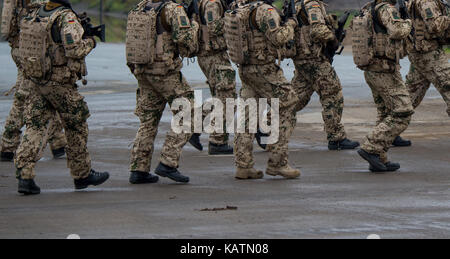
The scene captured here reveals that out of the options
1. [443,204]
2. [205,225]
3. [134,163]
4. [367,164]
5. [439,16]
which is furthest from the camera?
[439,16]

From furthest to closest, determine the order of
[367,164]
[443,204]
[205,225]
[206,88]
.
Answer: [206,88]
[367,164]
[443,204]
[205,225]

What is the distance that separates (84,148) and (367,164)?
340 cm

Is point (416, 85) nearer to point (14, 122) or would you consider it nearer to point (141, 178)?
point (141, 178)

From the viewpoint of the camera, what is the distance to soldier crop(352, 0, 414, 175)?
10.1 meters

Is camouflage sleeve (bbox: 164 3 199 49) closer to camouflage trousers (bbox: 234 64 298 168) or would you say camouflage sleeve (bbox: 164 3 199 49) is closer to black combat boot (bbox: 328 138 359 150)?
camouflage trousers (bbox: 234 64 298 168)

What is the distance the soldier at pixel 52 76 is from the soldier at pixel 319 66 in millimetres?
3365

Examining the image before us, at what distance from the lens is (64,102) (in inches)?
348

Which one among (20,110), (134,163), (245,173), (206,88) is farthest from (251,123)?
(206,88)

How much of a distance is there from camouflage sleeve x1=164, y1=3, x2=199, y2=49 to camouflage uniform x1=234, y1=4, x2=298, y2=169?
735mm

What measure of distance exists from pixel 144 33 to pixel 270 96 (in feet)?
4.82

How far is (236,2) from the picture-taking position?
9.99 metres

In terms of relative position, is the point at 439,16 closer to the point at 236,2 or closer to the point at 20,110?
the point at 236,2

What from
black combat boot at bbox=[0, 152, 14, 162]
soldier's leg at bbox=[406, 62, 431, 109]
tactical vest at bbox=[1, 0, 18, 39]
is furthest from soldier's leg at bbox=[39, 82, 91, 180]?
soldier's leg at bbox=[406, 62, 431, 109]

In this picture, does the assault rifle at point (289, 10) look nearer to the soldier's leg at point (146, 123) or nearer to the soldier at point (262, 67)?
the soldier at point (262, 67)
